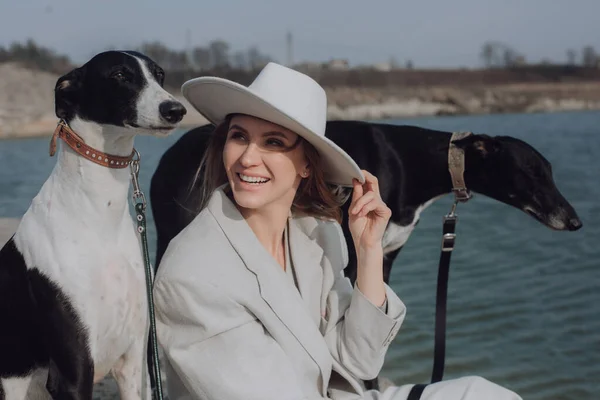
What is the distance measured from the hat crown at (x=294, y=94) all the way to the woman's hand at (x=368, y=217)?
250mm

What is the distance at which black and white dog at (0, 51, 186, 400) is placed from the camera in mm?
2297

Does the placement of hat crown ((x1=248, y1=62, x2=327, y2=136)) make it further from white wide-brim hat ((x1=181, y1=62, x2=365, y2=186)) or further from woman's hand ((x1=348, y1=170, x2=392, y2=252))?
woman's hand ((x1=348, y1=170, x2=392, y2=252))

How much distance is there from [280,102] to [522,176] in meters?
2.28

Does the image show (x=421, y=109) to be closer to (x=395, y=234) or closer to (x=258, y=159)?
(x=395, y=234)

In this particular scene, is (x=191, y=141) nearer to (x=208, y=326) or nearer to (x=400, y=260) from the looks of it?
(x=208, y=326)

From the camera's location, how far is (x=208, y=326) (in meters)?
2.25

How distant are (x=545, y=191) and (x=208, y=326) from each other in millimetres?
2612

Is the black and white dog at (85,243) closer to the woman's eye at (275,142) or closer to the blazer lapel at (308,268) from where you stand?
the woman's eye at (275,142)

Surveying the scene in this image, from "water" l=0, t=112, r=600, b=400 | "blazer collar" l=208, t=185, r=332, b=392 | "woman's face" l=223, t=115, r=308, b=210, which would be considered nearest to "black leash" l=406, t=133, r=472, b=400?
"water" l=0, t=112, r=600, b=400

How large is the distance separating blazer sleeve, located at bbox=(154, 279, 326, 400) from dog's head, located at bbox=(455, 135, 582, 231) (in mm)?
2336

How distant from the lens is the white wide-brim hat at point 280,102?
2352mm

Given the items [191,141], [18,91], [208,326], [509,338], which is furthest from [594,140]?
[18,91]

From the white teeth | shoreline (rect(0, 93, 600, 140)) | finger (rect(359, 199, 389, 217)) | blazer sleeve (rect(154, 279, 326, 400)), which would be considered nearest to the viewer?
blazer sleeve (rect(154, 279, 326, 400))

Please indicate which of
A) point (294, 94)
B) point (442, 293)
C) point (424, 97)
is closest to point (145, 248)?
point (294, 94)
